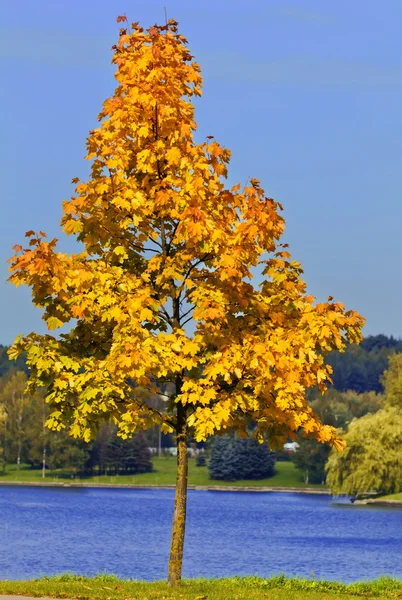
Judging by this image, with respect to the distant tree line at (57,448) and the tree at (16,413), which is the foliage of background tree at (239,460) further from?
the tree at (16,413)

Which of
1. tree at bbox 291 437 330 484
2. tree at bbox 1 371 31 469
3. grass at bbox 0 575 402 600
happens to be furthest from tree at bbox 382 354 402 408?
grass at bbox 0 575 402 600

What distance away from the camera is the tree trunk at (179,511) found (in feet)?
67.0

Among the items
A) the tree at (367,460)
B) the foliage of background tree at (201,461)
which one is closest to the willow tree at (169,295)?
the tree at (367,460)

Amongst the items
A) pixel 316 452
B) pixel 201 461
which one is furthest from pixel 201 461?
pixel 316 452

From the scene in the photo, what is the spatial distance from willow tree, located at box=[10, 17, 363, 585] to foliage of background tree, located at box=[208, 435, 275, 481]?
422 ft

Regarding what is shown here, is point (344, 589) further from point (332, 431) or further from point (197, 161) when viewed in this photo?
point (197, 161)

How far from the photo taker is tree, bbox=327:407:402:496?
3561 inches

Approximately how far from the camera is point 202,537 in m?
67.4

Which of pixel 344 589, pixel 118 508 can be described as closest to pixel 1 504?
pixel 118 508

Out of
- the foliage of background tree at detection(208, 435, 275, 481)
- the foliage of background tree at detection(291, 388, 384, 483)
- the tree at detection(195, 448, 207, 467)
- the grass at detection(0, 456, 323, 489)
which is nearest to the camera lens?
the foliage of background tree at detection(291, 388, 384, 483)

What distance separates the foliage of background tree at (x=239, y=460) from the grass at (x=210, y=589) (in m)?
124

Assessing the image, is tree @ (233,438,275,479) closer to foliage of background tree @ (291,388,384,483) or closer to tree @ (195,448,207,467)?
foliage of background tree @ (291,388,384,483)

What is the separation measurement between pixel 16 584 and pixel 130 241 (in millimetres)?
6945

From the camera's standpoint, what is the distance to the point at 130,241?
21359 millimetres
